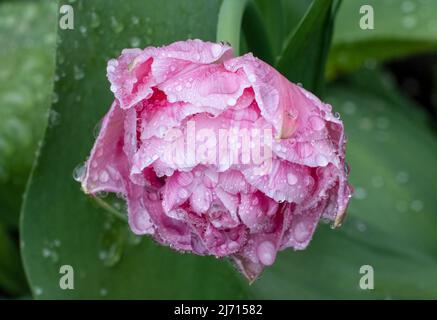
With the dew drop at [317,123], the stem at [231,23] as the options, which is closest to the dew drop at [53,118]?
the stem at [231,23]

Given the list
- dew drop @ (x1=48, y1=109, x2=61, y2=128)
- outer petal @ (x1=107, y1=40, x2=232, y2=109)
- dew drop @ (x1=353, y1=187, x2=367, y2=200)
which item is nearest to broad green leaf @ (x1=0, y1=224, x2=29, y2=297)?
dew drop @ (x1=48, y1=109, x2=61, y2=128)

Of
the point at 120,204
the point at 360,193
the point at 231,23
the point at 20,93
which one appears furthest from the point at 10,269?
the point at 231,23

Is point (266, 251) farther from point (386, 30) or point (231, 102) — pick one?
point (386, 30)

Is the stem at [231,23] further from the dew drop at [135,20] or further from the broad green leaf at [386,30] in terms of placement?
the broad green leaf at [386,30]

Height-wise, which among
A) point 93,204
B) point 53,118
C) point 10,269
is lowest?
point 10,269

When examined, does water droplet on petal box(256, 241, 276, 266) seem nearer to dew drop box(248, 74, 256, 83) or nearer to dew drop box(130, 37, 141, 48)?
dew drop box(248, 74, 256, 83)
